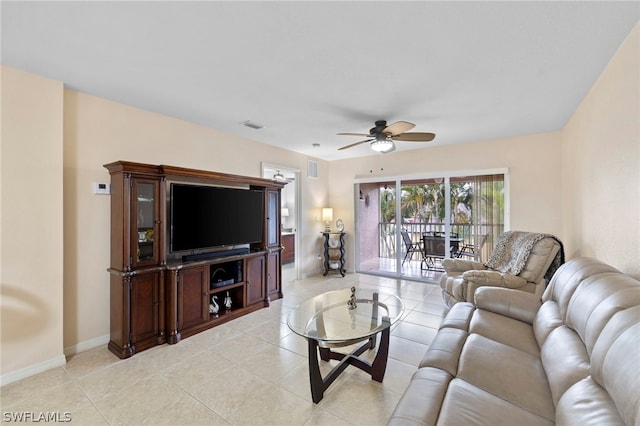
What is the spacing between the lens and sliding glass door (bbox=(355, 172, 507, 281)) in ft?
15.4

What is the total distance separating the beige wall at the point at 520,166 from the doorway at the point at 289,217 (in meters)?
2.09

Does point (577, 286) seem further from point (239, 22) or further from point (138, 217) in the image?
point (138, 217)

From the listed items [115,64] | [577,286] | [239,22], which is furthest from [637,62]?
[115,64]

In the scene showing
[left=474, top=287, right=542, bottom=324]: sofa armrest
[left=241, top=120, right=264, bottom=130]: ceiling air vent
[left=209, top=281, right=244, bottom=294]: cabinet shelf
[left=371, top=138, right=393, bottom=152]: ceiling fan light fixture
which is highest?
[left=241, top=120, right=264, bottom=130]: ceiling air vent

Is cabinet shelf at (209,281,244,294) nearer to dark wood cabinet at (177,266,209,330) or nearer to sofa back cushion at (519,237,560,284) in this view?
dark wood cabinet at (177,266,209,330)

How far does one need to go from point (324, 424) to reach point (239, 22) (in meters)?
2.57

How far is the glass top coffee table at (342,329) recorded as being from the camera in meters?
1.93

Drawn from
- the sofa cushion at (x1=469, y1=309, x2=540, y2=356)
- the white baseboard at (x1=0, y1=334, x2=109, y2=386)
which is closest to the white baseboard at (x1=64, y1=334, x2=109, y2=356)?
the white baseboard at (x1=0, y1=334, x2=109, y2=386)

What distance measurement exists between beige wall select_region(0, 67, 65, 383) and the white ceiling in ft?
0.94

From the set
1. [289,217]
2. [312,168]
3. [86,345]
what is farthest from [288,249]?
[86,345]

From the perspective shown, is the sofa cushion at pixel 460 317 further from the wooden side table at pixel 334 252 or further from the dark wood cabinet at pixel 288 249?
the dark wood cabinet at pixel 288 249
